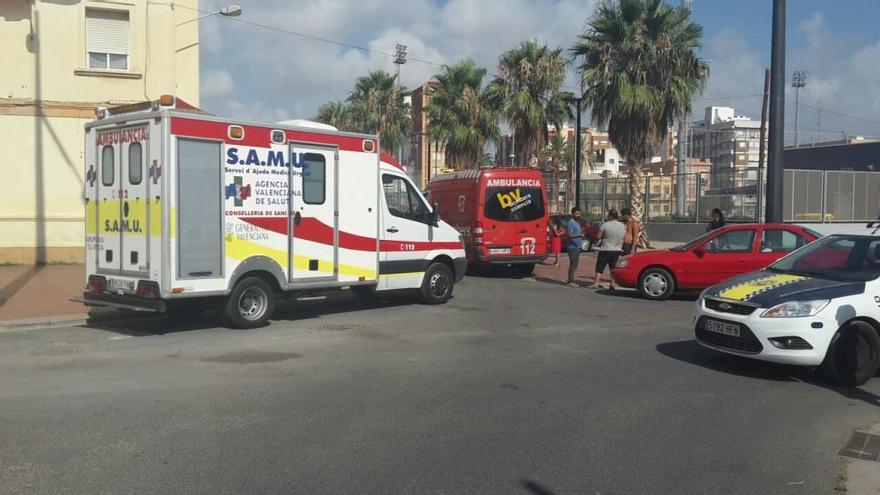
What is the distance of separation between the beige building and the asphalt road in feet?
31.2

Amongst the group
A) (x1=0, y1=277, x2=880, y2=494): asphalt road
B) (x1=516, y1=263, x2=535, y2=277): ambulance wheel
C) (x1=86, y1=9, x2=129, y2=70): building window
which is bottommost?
(x1=0, y1=277, x2=880, y2=494): asphalt road

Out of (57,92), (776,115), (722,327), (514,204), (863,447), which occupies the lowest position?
(863,447)

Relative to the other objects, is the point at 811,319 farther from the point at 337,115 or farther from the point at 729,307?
the point at 337,115

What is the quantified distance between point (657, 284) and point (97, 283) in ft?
30.9

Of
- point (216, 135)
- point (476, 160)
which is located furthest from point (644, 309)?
point (476, 160)

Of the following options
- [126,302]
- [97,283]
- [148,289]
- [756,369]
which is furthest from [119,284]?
[756,369]

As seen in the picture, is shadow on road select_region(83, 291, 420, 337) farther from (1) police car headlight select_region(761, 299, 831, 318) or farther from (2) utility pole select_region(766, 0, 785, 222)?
(2) utility pole select_region(766, 0, 785, 222)

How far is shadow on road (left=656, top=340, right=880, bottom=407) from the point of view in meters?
7.25

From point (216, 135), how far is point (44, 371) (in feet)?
12.2

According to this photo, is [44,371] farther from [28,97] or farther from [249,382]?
[28,97]

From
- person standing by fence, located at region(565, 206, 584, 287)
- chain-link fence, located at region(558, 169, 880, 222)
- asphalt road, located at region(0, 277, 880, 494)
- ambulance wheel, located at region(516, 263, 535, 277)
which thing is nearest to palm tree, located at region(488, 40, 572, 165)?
chain-link fence, located at region(558, 169, 880, 222)

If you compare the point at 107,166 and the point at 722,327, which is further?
the point at 107,166

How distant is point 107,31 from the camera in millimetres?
19484

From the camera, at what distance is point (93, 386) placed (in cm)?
726
